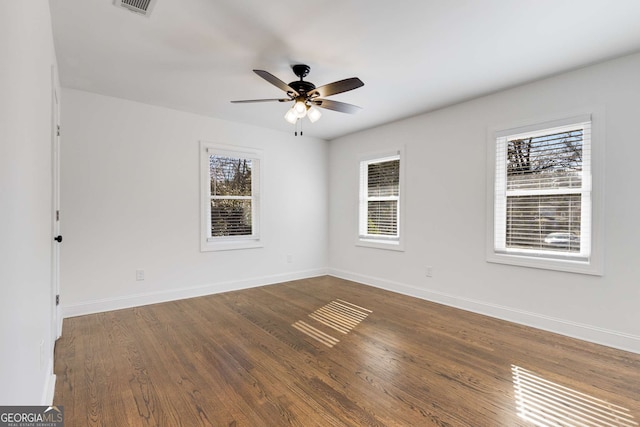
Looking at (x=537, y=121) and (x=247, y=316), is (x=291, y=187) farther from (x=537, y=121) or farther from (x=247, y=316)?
(x=537, y=121)

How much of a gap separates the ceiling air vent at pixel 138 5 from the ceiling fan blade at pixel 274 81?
785 mm

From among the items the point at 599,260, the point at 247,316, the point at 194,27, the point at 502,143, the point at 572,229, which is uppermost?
the point at 194,27

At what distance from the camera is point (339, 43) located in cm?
259

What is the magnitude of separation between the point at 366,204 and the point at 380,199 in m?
0.34

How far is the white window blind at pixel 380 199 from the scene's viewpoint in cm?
493

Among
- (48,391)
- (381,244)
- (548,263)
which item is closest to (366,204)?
(381,244)

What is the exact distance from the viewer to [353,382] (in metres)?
2.23

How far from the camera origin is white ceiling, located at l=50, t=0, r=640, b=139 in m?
2.16

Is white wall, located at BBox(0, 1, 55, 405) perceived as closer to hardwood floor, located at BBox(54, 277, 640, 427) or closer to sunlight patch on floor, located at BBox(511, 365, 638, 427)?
hardwood floor, located at BBox(54, 277, 640, 427)

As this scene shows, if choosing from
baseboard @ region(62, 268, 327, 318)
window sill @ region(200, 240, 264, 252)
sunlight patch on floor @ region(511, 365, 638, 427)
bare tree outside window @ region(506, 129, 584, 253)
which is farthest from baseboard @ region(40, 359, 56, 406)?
bare tree outside window @ region(506, 129, 584, 253)

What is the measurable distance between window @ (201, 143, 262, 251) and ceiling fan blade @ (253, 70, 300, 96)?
213cm

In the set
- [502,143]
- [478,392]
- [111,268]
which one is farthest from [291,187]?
[478,392]

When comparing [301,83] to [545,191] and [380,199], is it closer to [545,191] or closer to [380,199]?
[380,199]

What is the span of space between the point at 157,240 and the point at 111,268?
0.60 meters
